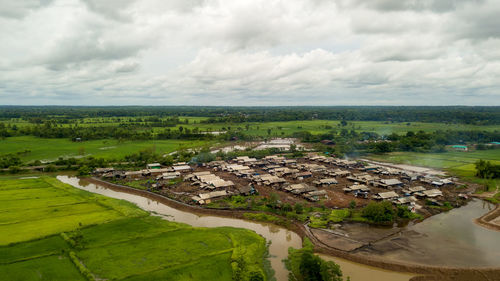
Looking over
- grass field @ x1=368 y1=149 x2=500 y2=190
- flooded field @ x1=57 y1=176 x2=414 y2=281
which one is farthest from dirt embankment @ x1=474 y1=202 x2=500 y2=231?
flooded field @ x1=57 y1=176 x2=414 y2=281

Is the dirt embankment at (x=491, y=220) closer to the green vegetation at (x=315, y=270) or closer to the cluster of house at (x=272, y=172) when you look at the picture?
the cluster of house at (x=272, y=172)

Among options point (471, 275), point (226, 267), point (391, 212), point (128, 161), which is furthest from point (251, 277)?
point (128, 161)

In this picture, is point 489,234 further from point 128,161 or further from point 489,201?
point 128,161

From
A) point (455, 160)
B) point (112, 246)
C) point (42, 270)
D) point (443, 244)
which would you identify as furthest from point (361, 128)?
point (42, 270)

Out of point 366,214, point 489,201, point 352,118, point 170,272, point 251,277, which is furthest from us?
point 352,118

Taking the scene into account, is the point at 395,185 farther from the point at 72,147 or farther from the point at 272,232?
the point at 72,147
